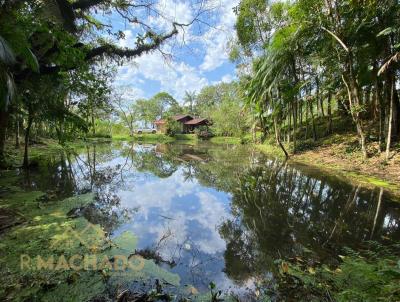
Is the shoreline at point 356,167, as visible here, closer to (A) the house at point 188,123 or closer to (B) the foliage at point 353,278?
(B) the foliage at point 353,278

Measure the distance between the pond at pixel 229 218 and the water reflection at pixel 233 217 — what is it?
0.02 metres

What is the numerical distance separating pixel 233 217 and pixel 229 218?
0.11 metres

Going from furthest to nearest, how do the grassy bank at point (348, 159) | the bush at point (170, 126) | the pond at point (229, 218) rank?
the bush at point (170, 126) < the grassy bank at point (348, 159) < the pond at point (229, 218)

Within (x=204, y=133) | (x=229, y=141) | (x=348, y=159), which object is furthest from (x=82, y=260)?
(x=204, y=133)

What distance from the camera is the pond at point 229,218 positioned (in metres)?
3.88

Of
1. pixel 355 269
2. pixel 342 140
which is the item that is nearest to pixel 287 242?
pixel 355 269

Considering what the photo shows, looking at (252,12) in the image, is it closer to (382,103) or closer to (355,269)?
(382,103)

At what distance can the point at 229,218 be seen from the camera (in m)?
6.02

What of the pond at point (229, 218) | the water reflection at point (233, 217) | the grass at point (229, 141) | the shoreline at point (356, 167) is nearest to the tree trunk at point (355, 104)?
the shoreline at point (356, 167)

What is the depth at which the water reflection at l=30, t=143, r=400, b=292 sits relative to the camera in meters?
3.98

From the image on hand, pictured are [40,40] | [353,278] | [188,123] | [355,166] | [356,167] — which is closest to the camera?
[353,278]

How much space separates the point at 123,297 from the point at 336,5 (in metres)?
12.7

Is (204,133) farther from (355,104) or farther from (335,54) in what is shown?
(355,104)

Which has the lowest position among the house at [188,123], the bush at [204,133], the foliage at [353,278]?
the foliage at [353,278]
